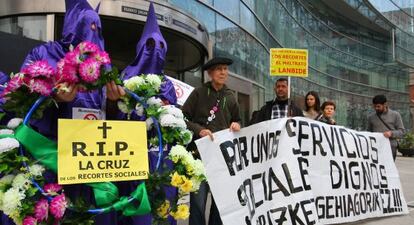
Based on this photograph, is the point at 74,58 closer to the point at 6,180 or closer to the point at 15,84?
the point at 15,84

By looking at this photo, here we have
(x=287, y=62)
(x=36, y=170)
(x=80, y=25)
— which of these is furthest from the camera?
(x=287, y=62)

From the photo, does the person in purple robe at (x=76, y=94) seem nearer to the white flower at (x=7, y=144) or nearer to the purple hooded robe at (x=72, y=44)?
the purple hooded robe at (x=72, y=44)

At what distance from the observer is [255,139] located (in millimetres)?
4945

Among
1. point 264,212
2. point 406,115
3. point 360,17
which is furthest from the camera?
point 406,115

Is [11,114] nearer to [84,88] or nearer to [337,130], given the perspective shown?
[84,88]

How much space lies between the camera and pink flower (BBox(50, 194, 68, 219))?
2484mm

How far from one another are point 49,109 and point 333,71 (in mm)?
34028

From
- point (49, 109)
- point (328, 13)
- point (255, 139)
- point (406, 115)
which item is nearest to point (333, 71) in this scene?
point (328, 13)

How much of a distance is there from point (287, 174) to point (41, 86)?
9.86ft

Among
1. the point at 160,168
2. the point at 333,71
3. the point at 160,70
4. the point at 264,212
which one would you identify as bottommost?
the point at 264,212

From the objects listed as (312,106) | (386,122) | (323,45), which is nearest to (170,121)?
(312,106)

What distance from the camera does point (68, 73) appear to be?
8.28ft

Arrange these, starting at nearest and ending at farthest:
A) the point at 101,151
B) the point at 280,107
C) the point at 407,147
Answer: the point at 101,151 → the point at 280,107 → the point at 407,147

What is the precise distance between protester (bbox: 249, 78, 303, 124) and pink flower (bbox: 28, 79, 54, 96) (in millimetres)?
3486
